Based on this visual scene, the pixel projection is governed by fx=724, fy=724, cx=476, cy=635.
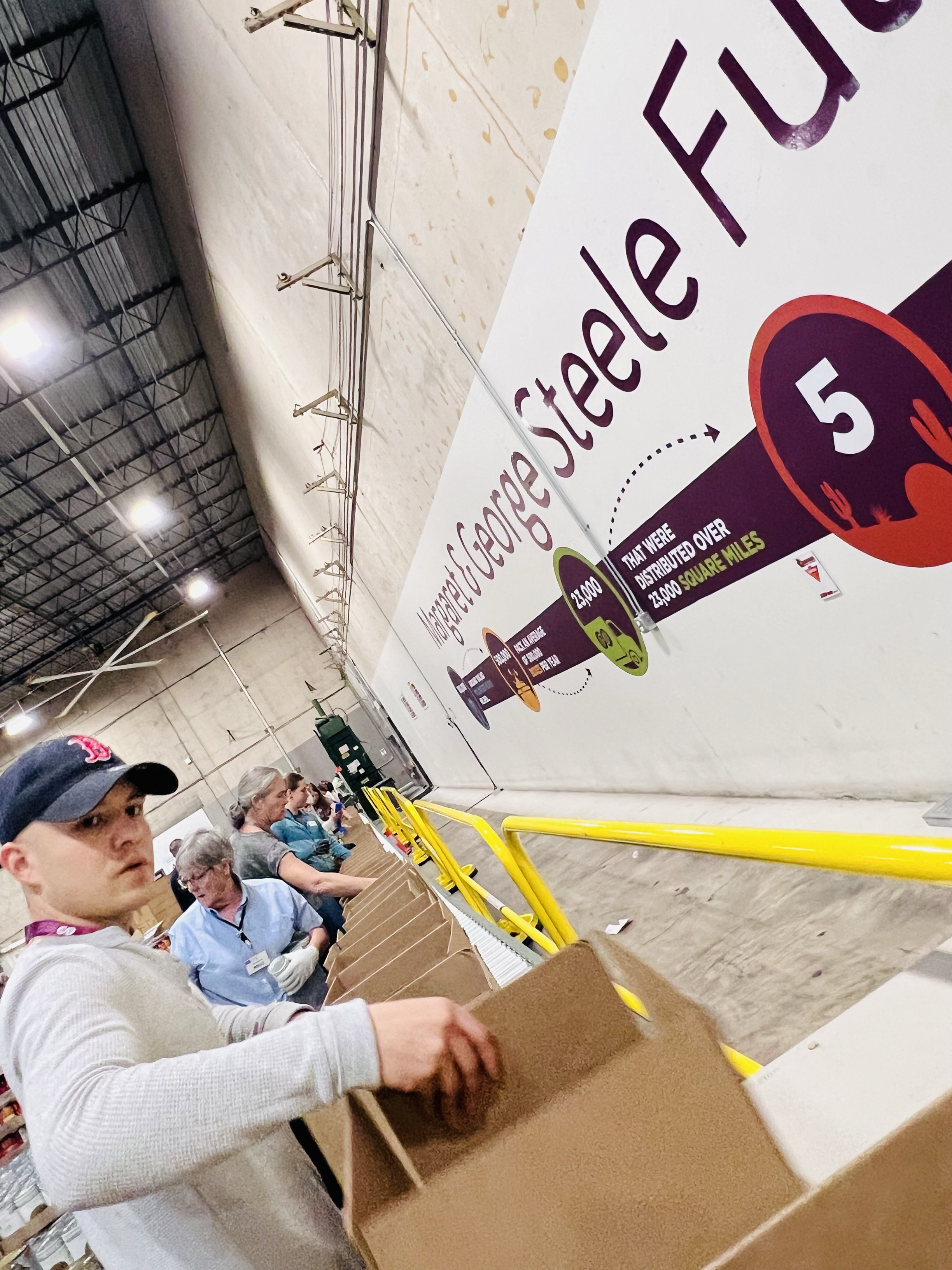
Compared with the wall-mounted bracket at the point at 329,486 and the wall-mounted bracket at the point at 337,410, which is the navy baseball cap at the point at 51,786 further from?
the wall-mounted bracket at the point at 329,486

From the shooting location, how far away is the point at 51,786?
3.99 ft

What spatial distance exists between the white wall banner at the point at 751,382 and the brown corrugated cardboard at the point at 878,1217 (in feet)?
5.87

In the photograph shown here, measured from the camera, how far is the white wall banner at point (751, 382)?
69.4 inches

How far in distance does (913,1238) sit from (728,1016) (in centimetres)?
216

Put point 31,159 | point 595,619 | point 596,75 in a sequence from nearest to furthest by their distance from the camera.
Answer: point 596,75
point 595,619
point 31,159

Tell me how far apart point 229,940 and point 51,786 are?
6.03 feet

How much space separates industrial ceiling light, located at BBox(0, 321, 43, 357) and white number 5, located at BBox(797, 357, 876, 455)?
855 cm

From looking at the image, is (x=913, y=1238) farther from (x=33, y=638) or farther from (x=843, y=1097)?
(x=33, y=638)

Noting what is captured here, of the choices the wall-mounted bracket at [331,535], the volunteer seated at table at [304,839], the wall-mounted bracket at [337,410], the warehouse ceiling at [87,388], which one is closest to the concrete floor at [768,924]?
the volunteer seated at table at [304,839]

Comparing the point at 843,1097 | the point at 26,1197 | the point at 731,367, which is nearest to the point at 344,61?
the point at 731,367

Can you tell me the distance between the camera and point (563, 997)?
0.93 metres

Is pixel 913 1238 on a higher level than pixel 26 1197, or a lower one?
higher

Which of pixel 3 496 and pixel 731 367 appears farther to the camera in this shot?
pixel 3 496

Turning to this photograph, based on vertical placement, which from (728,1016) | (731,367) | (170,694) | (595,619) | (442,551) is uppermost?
(170,694)
